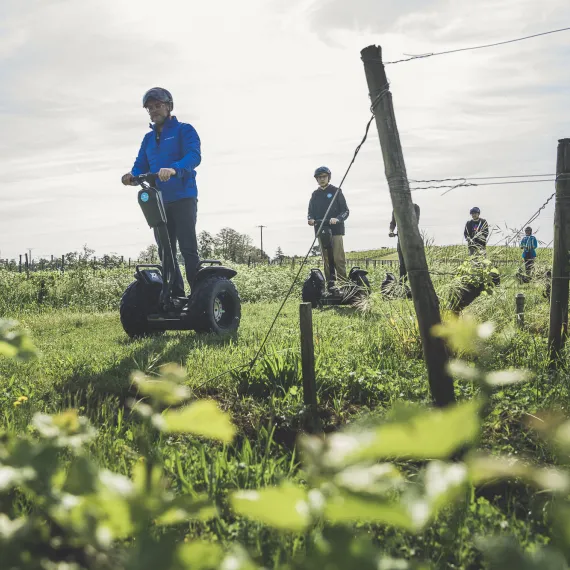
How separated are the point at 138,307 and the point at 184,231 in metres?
0.84

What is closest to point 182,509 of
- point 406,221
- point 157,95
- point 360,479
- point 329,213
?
point 360,479

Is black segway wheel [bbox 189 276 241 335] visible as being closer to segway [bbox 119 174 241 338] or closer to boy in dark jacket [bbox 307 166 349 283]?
segway [bbox 119 174 241 338]

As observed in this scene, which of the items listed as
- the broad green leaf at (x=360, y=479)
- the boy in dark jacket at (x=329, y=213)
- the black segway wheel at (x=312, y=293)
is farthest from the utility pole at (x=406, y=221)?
the boy in dark jacket at (x=329, y=213)

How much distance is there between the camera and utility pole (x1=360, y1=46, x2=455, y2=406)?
8.68 feet

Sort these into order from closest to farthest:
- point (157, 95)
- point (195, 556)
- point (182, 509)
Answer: point (195, 556), point (182, 509), point (157, 95)

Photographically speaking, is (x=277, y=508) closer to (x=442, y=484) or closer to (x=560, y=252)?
(x=442, y=484)

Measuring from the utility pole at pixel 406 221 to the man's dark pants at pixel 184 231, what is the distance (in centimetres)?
296

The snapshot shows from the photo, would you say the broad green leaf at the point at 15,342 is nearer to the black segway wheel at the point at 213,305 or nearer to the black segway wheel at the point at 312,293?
the black segway wheel at the point at 213,305

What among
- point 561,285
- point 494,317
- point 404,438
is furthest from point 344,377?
point 404,438

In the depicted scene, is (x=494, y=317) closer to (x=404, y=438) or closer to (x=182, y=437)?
(x=182, y=437)

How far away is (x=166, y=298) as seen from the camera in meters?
5.35

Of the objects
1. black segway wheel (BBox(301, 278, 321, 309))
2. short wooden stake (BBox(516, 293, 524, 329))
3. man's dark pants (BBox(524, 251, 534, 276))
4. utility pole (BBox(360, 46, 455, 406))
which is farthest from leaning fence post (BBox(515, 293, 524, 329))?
black segway wheel (BBox(301, 278, 321, 309))

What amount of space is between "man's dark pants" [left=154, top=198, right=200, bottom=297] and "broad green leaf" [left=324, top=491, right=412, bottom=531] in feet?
16.2

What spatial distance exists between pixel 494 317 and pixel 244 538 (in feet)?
11.3
